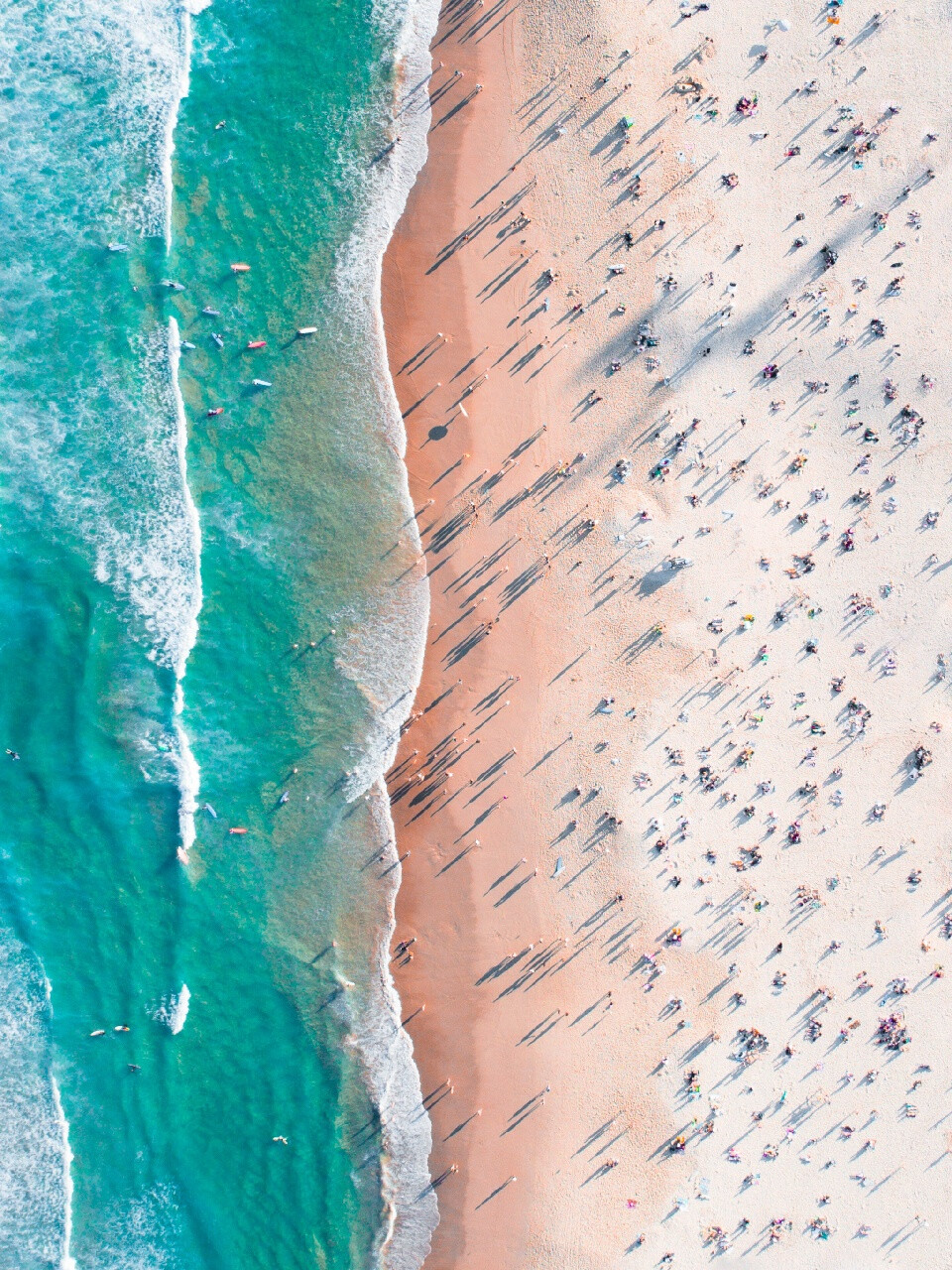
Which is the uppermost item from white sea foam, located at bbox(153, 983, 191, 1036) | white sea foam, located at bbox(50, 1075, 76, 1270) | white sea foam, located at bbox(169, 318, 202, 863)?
white sea foam, located at bbox(169, 318, 202, 863)

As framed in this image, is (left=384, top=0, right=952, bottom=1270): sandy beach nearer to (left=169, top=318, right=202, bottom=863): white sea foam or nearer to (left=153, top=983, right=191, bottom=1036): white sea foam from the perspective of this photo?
(left=169, top=318, right=202, bottom=863): white sea foam

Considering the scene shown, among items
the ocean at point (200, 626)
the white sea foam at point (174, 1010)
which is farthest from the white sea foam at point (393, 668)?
the white sea foam at point (174, 1010)

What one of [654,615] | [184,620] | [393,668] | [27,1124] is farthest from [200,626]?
[27,1124]

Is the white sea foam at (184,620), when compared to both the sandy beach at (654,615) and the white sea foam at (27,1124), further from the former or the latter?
Result: the white sea foam at (27,1124)

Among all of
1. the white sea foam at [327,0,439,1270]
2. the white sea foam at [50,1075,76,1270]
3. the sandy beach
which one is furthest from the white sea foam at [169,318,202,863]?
the white sea foam at [50,1075,76,1270]

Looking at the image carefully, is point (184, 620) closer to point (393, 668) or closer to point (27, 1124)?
point (393, 668)
